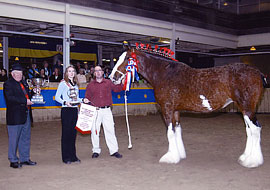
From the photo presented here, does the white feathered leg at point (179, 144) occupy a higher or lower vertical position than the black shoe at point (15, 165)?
higher

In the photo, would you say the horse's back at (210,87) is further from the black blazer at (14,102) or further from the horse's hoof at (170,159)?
the black blazer at (14,102)

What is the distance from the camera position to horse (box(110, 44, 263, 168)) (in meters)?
5.14

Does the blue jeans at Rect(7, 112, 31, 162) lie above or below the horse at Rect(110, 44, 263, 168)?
below

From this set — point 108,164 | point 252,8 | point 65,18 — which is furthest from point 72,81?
point 252,8

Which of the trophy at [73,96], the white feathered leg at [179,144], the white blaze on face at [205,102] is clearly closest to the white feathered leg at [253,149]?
the white blaze on face at [205,102]

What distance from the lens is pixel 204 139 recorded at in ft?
26.1

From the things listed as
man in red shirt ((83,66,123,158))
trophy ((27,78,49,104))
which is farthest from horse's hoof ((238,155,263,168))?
trophy ((27,78,49,104))

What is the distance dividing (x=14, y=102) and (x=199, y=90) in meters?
3.10

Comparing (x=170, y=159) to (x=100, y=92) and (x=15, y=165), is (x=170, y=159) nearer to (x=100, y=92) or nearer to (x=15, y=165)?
(x=100, y=92)

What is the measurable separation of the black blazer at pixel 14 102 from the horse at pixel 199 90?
165cm

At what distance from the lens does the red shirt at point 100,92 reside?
5.94 m

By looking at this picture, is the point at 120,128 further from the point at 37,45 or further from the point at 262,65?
the point at 262,65

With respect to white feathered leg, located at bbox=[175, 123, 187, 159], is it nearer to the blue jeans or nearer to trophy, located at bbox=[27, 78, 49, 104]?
trophy, located at bbox=[27, 78, 49, 104]

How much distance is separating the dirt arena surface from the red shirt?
1.08 meters
